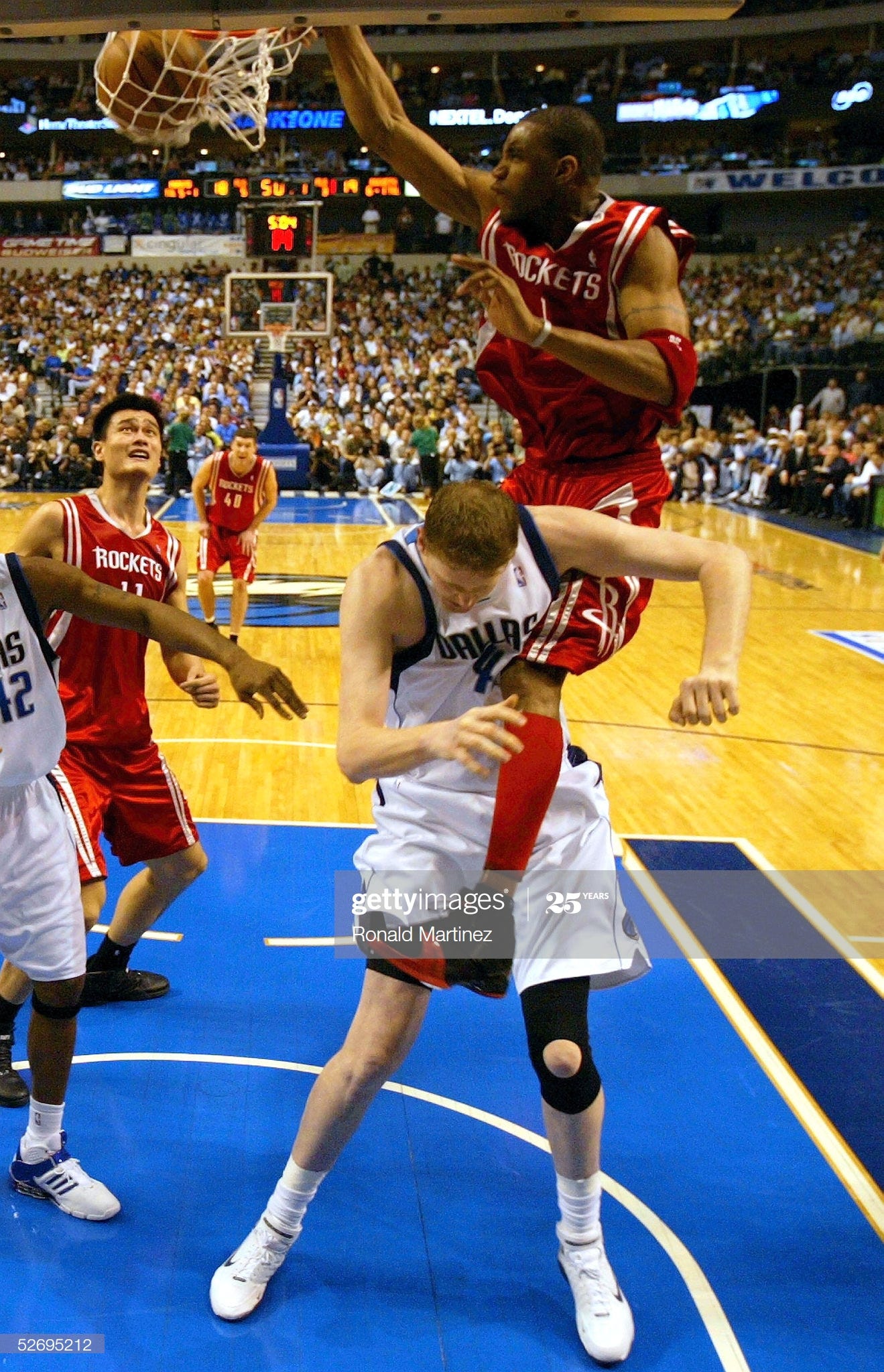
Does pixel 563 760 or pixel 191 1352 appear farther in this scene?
pixel 563 760

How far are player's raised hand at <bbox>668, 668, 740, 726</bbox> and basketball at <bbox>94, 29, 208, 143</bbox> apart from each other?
2353 millimetres

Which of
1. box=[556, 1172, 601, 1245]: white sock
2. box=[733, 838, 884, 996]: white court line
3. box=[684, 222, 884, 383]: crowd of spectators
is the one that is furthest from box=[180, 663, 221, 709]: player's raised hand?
box=[684, 222, 884, 383]: crowd of spectators

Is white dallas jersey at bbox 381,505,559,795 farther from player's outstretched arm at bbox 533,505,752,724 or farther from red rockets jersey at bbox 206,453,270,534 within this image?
red rockets jersey at bbox 206,453,270,534

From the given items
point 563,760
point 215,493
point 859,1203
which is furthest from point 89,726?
point 215,493

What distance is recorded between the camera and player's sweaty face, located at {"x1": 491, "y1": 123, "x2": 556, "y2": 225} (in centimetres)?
276

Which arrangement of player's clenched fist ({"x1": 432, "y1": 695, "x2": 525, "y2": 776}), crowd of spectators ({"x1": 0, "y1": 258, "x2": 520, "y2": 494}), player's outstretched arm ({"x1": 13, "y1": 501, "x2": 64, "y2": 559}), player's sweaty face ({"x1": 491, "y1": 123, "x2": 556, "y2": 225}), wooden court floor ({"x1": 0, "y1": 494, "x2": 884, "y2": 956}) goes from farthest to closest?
1. crowd of spectators ({"x1": 0, "y1": 258, "x2": 520, "y2": 494})
2. wooden court floor ({"x1": 0, "y1": 494, "x2": 884, "y2": 956})
3. player's outstretched arm ({"x1": 13, "y1": 501, "x2": 64, "y2": 559})
4. player's sweaty face ({"x1": 491, "y1": 123, "x2": 556, "y2": 225})
5. player's clenched fist ({"x1": 432, "y1": 695, "x2": 525, "y2": 776})

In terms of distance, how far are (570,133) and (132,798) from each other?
2.35 m

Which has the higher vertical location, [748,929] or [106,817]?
[106,817]

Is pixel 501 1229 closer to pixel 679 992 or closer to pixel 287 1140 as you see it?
pixel 287 1140

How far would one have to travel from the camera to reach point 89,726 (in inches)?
155

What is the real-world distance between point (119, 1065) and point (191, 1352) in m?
1.29

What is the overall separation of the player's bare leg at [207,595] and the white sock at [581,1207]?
286 inches

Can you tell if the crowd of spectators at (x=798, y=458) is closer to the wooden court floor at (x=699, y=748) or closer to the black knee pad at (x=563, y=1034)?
the wooden court floor at (x=699, y=748)

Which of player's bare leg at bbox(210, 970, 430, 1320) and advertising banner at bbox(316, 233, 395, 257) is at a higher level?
advertising banner at bbox(316, 233, 395, 257)
